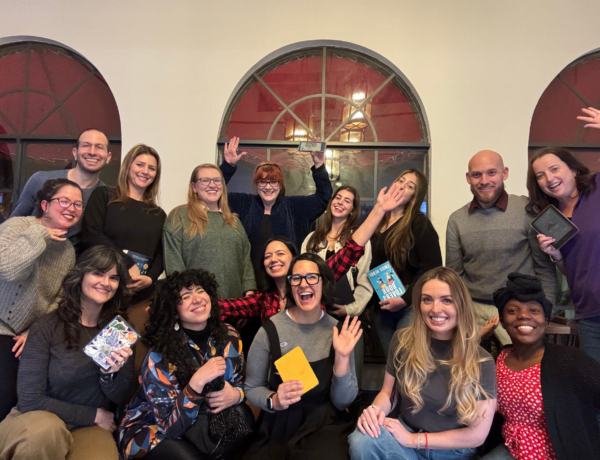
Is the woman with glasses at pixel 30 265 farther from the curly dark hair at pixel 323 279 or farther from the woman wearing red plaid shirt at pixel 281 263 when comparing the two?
the curly dark hair at pixel 323 279

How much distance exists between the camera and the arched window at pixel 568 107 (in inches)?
158

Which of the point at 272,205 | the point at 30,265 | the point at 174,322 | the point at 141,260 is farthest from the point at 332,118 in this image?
the point at 30,265

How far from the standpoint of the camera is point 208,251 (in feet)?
9.00

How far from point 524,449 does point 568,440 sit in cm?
20

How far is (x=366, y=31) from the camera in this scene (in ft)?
13.1

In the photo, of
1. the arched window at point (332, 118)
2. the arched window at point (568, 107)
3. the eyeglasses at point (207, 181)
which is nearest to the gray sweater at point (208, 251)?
the eyeglasses at point (207, 181)

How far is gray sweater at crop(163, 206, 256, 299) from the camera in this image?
2.74 metres

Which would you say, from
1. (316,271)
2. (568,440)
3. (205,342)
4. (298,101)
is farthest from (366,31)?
(568,440)

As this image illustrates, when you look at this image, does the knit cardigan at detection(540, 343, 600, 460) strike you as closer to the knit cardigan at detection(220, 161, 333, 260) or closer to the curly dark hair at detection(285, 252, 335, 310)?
the curly dark hair at detection(285, 252, 335, 310)

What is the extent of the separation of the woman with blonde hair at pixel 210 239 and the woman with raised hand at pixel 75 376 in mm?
547

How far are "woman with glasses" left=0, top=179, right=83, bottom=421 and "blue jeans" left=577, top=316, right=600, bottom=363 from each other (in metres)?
3.14

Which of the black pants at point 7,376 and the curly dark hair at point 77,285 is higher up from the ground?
the curly dark hair at point 77,285

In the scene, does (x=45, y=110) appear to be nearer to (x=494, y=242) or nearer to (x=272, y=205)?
(x=272, y=205)

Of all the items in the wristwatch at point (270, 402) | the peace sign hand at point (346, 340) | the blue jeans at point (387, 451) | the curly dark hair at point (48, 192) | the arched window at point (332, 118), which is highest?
the arched window at point (332, 118)
